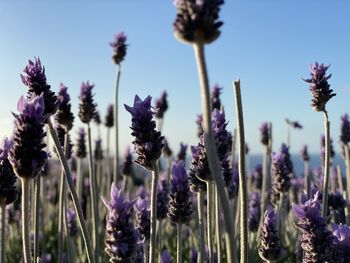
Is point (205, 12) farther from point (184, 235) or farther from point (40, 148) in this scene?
point (184, 235)

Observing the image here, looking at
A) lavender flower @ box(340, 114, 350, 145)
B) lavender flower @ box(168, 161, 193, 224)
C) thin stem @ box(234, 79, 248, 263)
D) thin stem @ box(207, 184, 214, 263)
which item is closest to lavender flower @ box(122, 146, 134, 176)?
lavender flower @ box(340, 114, 350, 145)

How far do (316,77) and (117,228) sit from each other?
1888 millimetres

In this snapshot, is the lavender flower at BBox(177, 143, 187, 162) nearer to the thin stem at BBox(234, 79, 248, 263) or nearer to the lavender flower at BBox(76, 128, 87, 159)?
the lavender flower at BBox(76, 128, 87, 159)

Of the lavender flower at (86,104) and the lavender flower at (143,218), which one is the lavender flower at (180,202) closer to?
the lavender flower at (143,218)

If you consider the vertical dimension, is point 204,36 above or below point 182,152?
below

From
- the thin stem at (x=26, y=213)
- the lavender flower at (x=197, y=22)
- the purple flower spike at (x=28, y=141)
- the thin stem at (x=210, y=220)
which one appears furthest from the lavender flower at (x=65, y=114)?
the lavender flower at (x=197, y=22)

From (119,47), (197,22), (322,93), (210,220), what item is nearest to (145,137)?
(210,220)

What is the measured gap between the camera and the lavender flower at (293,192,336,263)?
2.12 m

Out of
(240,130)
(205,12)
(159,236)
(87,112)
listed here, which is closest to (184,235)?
(159,236)

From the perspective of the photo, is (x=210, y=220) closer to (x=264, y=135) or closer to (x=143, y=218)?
(x=143, y=218)

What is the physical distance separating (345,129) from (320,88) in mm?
2569

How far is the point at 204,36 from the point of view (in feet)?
5.15

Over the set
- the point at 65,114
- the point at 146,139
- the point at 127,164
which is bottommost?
the point at 146,139

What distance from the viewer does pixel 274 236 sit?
8.77 feet
